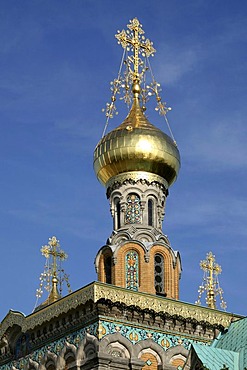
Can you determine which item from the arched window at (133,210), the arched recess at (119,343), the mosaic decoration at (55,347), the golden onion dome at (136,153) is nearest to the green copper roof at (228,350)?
the arched recess at (119,343)

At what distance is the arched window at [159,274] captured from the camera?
1046 inches

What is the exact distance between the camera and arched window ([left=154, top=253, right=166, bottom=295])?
2656 cm

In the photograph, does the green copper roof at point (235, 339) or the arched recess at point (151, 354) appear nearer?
the arched recess at point (151, 354)

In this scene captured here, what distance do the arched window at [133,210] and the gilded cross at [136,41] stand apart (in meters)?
4.32

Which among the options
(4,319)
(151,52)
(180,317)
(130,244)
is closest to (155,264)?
(130,244)

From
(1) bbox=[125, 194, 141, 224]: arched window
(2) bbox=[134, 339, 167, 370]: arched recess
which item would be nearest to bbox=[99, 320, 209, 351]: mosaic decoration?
(2) bbox=[134, 339, 167, 370]: arched recess

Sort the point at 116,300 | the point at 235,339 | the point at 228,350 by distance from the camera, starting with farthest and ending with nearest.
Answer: the point at 235,339 < the point at 228,350 < the point at 116,300

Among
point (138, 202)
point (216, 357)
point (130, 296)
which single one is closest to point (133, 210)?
point (138, 202)

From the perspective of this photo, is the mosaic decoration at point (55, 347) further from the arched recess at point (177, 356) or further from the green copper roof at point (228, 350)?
the green copper roof at point (228, 350)

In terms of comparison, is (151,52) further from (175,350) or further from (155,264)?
(175,350)

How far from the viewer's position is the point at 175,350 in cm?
2419

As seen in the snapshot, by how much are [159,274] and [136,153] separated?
3.42 meters

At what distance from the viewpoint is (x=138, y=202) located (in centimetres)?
2753

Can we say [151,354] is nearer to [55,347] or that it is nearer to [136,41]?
[55,347]
